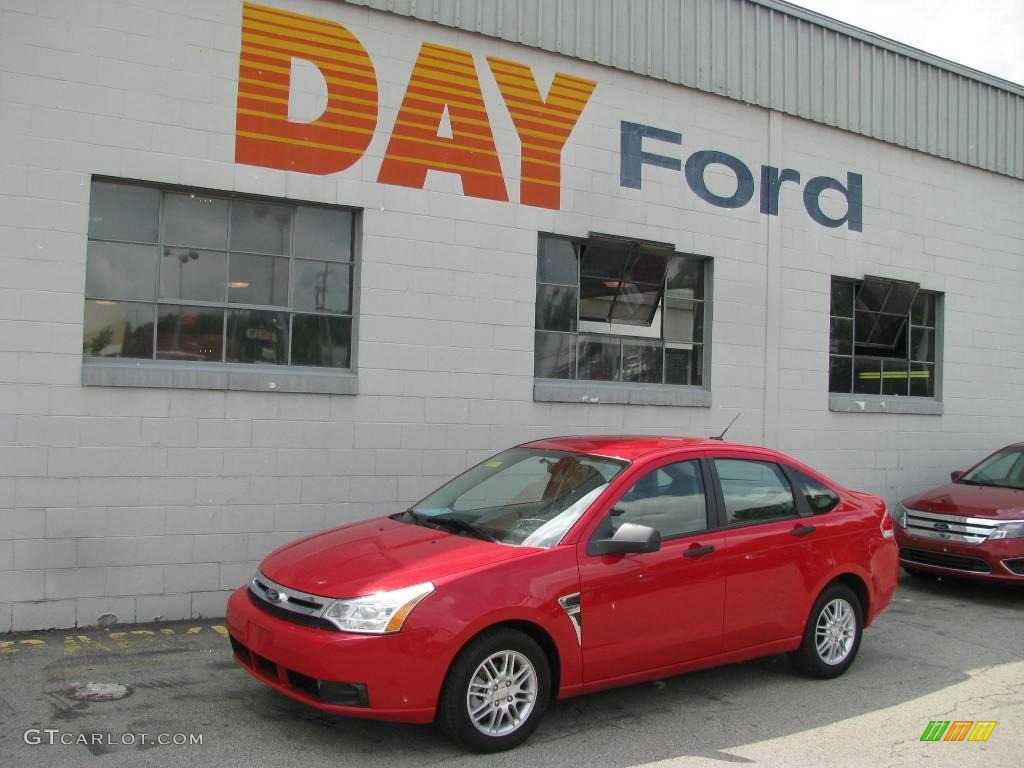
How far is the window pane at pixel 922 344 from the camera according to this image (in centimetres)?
1234

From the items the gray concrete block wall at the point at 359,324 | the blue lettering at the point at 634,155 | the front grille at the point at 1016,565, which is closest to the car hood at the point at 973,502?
the front grille at the point at 1016,565

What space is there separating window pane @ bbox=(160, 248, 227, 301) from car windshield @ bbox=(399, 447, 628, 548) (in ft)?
9.84

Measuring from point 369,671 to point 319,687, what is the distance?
29 cm

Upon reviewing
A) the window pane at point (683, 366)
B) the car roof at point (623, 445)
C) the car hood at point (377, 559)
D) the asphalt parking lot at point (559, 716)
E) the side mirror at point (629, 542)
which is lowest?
the asphalt parking lot at point (559, 716)

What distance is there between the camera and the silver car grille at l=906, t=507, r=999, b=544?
865 centimetres

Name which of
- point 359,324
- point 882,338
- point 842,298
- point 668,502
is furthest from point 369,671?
point 882,338

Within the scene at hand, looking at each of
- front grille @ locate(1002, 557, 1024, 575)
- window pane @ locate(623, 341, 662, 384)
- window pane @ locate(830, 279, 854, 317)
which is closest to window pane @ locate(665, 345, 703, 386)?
window pane @ locate(623, 341, 662, 384)

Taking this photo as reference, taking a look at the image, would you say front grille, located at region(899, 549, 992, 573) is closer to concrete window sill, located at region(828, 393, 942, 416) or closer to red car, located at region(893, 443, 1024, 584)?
red car, located at region(893, 443, 1024, 584)

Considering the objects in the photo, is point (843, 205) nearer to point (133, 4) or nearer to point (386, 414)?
point (386, 414)

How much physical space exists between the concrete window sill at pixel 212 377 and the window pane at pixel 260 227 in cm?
106

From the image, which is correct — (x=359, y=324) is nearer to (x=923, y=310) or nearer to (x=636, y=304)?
(x=636, y=304)

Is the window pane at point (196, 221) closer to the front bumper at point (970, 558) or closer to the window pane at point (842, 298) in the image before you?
the front bumper at point (970, 558)

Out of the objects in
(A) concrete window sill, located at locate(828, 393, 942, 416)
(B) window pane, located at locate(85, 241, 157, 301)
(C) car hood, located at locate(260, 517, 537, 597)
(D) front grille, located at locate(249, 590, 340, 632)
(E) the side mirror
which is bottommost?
(D) front grille, located at locate(249, 590, 340, 632)

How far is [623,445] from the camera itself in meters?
5.86
